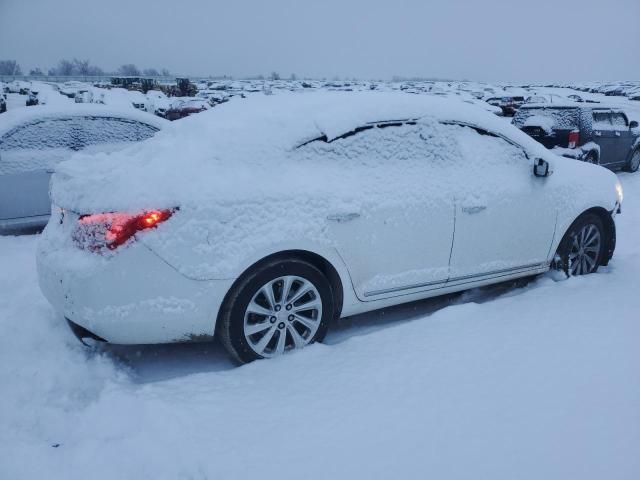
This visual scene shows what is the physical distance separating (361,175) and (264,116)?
75 centimetres

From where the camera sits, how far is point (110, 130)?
243 inches

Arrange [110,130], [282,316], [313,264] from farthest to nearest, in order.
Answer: [110,130] < [313,264] < [282,316]

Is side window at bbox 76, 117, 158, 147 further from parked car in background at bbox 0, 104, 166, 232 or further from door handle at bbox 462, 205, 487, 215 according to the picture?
door handle at bbox 462, 205, 487, 215

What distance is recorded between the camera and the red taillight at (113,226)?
2.65 m

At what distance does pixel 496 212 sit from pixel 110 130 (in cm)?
471

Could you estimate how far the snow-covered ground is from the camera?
2211mm

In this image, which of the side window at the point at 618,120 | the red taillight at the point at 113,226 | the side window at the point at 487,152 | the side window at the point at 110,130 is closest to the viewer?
the red taillight at the point at 113,226

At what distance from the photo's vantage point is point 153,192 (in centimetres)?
274

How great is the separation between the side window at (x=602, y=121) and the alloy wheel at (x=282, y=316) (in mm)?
9113

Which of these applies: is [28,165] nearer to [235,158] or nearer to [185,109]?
[235,158]

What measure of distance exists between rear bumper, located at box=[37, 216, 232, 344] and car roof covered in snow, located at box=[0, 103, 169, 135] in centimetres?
292

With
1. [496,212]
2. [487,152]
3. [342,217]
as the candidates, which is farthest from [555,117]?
[342,217]

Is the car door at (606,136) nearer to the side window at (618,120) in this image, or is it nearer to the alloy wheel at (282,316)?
the side window at (618,120)

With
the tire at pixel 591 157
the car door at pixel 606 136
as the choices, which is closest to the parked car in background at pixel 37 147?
the tire at pixel 591 157
